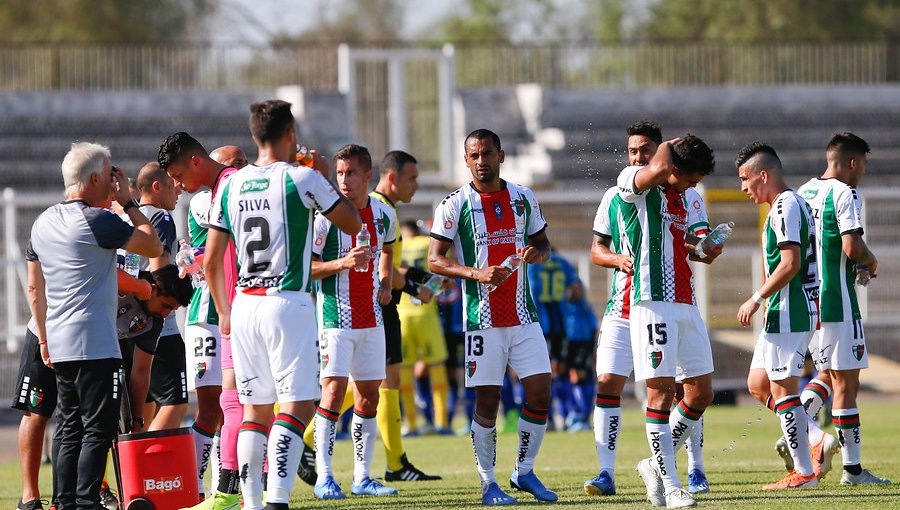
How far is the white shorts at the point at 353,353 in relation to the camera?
9.16 m

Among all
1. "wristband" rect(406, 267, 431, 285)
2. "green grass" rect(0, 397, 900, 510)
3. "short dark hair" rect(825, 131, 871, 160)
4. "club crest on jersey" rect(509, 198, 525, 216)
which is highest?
"short dark hair" rect(825, 131, 871, 160)

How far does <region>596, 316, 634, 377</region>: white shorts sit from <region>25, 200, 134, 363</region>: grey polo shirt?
3172mm

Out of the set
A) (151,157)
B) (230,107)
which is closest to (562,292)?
(151,157)

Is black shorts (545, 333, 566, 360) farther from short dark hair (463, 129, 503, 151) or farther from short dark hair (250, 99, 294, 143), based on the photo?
short dark hair (250, 99, 294, 143)

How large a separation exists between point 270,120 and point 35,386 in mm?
2547

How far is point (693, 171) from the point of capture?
8.16 meters

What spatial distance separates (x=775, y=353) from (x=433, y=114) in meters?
21.3

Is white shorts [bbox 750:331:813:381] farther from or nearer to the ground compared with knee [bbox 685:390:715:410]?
farther from the ground

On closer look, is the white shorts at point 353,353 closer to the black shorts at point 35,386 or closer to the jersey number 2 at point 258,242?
the black shorts at point 35,386

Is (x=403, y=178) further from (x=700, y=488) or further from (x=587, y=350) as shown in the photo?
(x=587, y=350)

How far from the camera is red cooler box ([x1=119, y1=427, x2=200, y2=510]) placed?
25.5ft

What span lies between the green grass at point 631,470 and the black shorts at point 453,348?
192 cm

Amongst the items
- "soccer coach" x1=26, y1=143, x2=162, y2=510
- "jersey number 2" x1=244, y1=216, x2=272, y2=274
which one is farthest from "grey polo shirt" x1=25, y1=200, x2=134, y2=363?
"jersey number 2" x1=244, y1=216, x2=272, y2=274

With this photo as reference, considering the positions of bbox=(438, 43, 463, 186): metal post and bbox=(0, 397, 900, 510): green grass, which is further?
bbox=(438, 43, 463, 186): metal post
